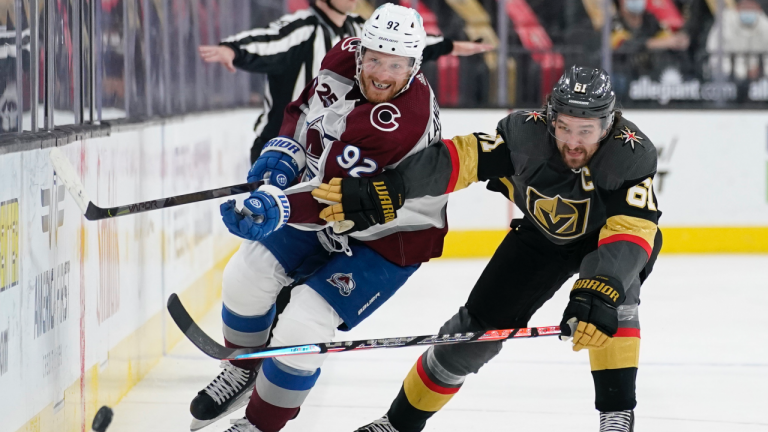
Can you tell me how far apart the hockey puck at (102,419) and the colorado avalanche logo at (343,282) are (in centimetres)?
78

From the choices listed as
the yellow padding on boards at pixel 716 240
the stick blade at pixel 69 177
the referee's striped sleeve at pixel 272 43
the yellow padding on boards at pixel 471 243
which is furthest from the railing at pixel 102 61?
the yellow padding on boards at pixel 716 240

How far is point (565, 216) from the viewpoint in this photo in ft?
7.64

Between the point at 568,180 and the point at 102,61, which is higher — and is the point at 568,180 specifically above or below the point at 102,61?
below

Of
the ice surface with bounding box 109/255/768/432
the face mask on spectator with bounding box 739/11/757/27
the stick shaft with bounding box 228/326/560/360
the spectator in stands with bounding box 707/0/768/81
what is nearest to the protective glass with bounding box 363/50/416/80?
the stick shaft with bounding box 228/326/560/360

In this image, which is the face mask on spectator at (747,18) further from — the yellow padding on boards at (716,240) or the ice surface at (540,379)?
the ice surface at (540,379)

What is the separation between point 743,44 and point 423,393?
16.2ft

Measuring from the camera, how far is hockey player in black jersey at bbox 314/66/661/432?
2172 millimetres

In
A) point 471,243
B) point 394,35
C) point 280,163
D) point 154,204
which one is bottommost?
point 471,243

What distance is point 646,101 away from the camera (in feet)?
21.4

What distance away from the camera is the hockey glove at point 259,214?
2143mm

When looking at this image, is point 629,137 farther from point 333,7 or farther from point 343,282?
point 333,7

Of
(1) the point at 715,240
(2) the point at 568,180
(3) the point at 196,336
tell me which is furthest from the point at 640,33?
(3) the point at 196,336

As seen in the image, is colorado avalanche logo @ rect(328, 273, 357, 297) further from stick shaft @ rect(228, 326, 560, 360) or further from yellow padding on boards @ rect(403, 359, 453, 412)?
yellow padding on boards @ rect(403, 359, 453, 412)

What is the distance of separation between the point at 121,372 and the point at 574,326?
1481 millimetres
